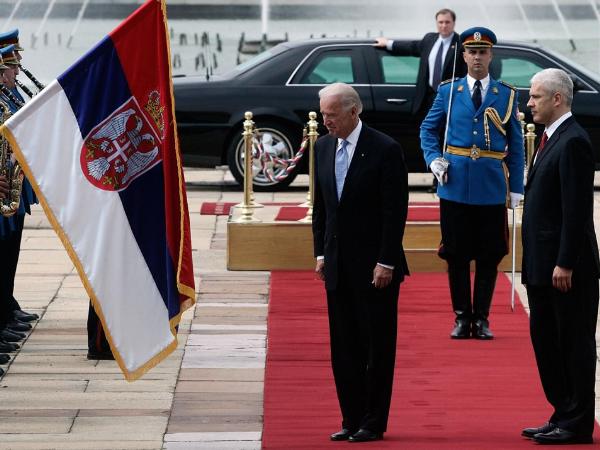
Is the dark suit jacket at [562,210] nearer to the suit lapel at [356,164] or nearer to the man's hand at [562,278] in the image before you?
the man's hand at [562,278]

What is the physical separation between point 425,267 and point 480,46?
9.76 ft

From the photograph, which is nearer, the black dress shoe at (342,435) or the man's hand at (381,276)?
the man's hand at (381,276)

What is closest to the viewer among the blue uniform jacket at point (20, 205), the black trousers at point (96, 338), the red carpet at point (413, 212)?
the black trousers at point (96, 338)

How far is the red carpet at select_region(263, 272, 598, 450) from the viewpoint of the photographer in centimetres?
758

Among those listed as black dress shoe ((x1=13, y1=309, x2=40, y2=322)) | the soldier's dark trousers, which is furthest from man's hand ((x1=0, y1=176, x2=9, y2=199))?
the soldier's dark trousers

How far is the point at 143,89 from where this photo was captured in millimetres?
7789

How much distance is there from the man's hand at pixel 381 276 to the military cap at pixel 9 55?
3.02 meters

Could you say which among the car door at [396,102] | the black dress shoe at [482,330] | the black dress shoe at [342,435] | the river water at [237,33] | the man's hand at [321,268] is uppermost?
the man's hand at [321,268]

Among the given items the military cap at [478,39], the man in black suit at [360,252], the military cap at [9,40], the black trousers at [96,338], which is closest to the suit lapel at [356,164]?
the man in black suit at [360,252]

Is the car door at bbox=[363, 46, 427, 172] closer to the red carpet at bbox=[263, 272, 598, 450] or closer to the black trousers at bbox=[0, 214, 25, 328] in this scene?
the red carpet at bbox=[263, 272, 598, 450]

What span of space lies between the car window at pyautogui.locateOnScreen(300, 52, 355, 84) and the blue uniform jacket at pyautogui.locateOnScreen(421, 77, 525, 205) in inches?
268

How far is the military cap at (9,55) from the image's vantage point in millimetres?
9422

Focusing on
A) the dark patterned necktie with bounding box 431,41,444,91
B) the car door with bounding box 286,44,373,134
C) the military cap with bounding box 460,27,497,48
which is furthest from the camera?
the car door with bounding box 286,44,373,134

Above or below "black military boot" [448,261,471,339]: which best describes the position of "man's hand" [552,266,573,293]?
above
